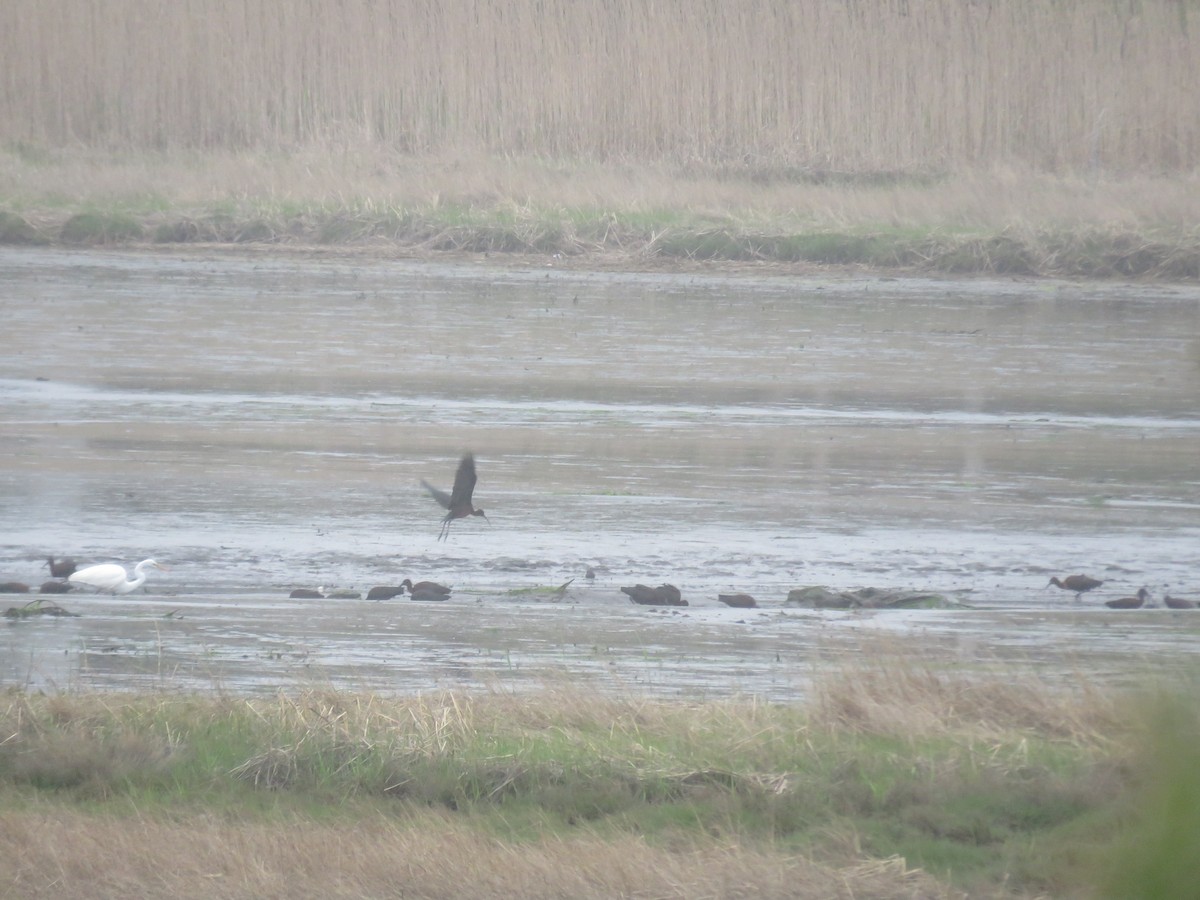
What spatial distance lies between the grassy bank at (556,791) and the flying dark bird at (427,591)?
1.99m

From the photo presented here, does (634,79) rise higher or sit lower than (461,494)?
higher

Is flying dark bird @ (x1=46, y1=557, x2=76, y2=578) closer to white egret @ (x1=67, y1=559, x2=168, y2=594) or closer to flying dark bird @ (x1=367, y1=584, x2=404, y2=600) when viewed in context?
white egret @ (x1=67, y1=559, x2=168, y2=594)

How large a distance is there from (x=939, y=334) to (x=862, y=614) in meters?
10.1

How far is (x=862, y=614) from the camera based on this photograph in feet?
27.0

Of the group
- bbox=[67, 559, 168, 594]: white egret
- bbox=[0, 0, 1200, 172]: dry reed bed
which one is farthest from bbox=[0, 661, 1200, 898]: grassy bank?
bbox=[0, 0, 1200, 172]: dry reed bed

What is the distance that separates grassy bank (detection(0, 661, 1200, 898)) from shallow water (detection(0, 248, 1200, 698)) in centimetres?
62

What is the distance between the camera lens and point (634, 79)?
27.7 metres

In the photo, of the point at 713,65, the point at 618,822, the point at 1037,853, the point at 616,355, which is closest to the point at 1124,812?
the point at 1037,853

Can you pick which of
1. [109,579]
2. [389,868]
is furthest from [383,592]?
[389,868]

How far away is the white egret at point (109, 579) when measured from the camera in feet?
26.6

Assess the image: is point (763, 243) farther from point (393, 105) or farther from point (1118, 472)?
point (1118, 472)

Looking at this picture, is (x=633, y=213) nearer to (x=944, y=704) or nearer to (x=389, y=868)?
(x=944, y=704)

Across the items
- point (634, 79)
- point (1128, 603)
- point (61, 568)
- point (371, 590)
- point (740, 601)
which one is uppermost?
point (634, 79)

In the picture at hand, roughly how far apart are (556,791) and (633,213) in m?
18.6
